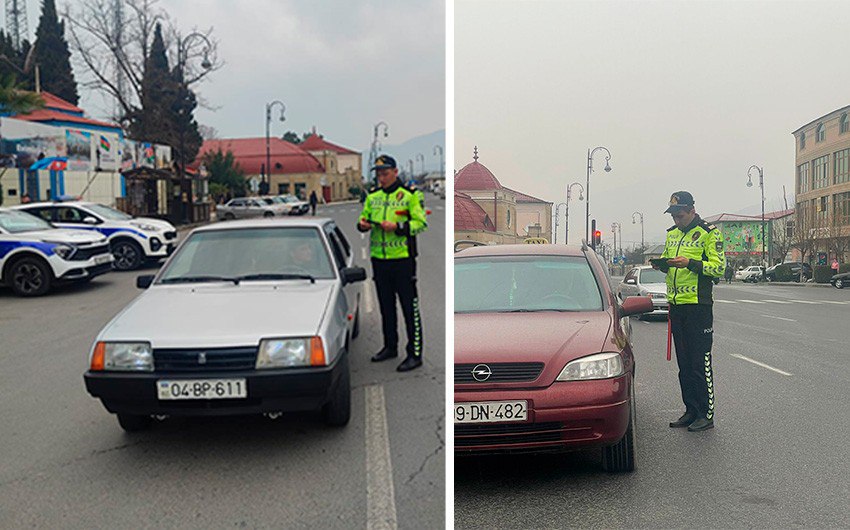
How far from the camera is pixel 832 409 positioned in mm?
1897

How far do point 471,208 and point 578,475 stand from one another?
2.36 ft

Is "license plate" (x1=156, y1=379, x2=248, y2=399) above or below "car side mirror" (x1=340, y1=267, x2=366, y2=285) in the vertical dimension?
below

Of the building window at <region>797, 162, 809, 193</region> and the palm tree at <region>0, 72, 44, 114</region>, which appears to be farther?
the palm tree at <region>0, 72, 44, 114</region>

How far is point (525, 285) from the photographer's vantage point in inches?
77.4

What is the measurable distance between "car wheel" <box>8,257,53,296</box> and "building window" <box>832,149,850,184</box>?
11.5 feet

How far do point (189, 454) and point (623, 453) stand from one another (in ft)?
5.91

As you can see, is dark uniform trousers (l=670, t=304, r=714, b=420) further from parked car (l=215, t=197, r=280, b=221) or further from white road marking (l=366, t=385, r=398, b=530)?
parked car (l=215, t=197, r=280, b=221)

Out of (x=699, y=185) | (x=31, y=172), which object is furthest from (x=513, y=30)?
(x=31, y=172)

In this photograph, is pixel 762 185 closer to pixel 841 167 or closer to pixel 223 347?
pixel 841 167

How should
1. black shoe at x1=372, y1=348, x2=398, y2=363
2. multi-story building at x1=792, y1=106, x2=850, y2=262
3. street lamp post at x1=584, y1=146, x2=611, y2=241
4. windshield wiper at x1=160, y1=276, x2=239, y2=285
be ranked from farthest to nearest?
black shoe at x1=372, y1=348, x2=398, y2=363 → windshield wiper at x1=160, y1=276, x2=239, y2=285 → street lamp post at x1=584, y1=146, x2=611, y2=241 → multi-story building at x1=792, y1=106, x2=850, y2=262

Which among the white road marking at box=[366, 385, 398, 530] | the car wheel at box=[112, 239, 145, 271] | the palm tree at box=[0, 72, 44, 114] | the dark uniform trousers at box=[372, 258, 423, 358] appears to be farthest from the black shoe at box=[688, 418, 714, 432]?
the palm tree at box=[0, 72, 44, 114]

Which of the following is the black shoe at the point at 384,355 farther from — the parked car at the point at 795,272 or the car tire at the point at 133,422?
the parked car at the point at 795,272

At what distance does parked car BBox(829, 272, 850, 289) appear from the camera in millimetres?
1969

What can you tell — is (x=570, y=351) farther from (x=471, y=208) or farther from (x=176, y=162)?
(x=176, y=162)
